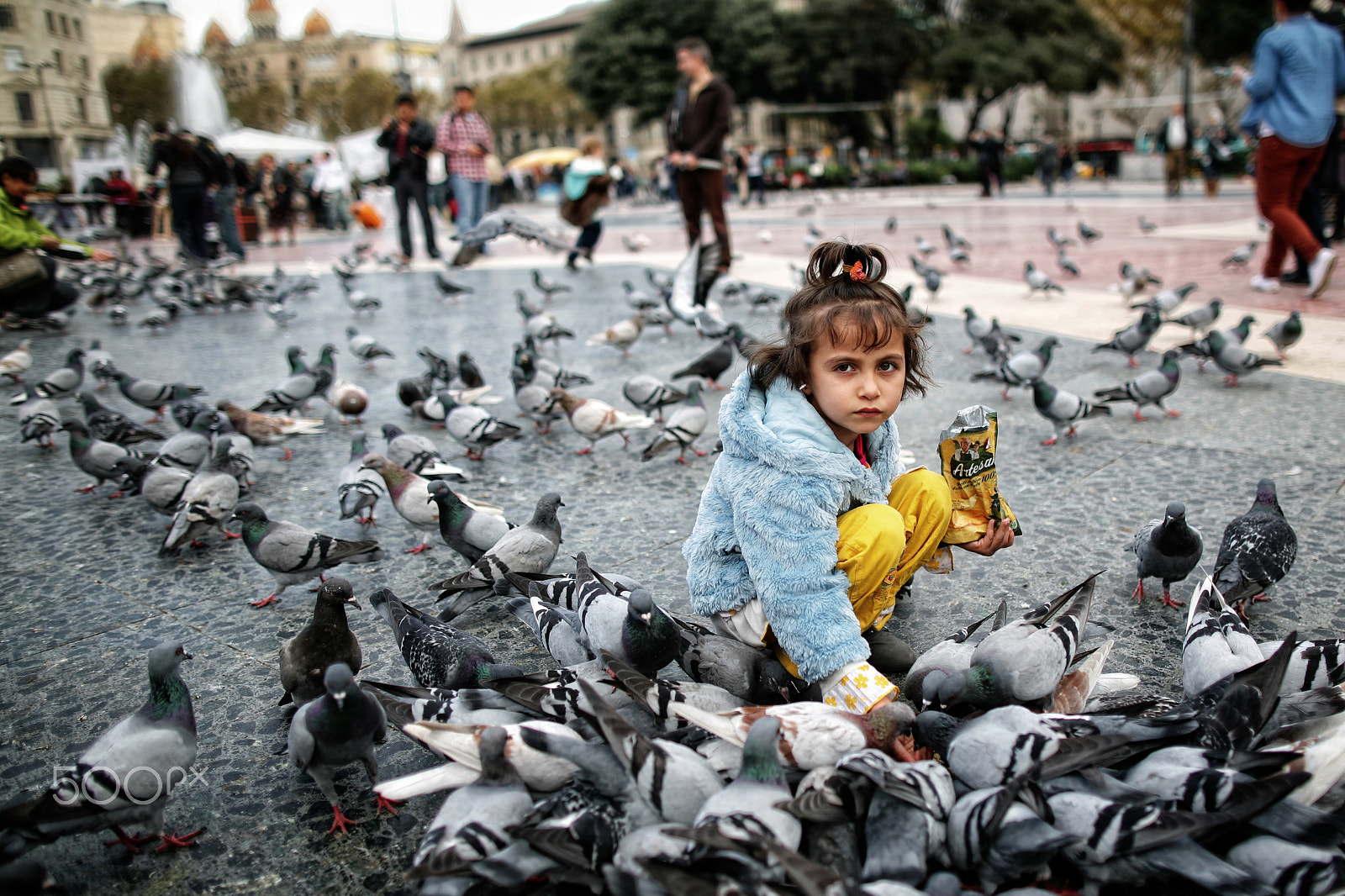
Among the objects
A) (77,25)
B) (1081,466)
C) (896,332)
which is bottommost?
(1081,466)

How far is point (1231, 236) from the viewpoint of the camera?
526 inches

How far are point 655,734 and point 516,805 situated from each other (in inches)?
15.7

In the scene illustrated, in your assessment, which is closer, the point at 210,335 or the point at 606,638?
the point at 606,638

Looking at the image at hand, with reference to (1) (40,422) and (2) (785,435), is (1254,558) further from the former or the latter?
(1) (40,422)

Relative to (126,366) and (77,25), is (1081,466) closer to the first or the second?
(126,366)

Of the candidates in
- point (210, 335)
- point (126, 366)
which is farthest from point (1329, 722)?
point (210, 335)

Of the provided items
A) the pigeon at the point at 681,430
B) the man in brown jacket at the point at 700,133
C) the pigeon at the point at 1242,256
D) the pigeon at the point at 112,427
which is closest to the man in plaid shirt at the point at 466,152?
the man in brown jacket at the point at 700,133

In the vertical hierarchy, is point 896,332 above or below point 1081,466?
above

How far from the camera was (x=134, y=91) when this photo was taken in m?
53.2

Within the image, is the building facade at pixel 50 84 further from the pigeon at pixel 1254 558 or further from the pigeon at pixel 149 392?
the pigeon at pixel 1254 558

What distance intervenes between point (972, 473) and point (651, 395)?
3.25 m

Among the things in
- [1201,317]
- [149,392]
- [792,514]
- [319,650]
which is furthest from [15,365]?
[1201,317]

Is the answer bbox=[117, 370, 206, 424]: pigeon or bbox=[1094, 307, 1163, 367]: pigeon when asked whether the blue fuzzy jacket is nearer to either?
bbox=[1094, 307, 1163, 367]: pigeon

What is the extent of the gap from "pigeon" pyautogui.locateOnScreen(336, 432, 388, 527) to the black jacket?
1022 cm
